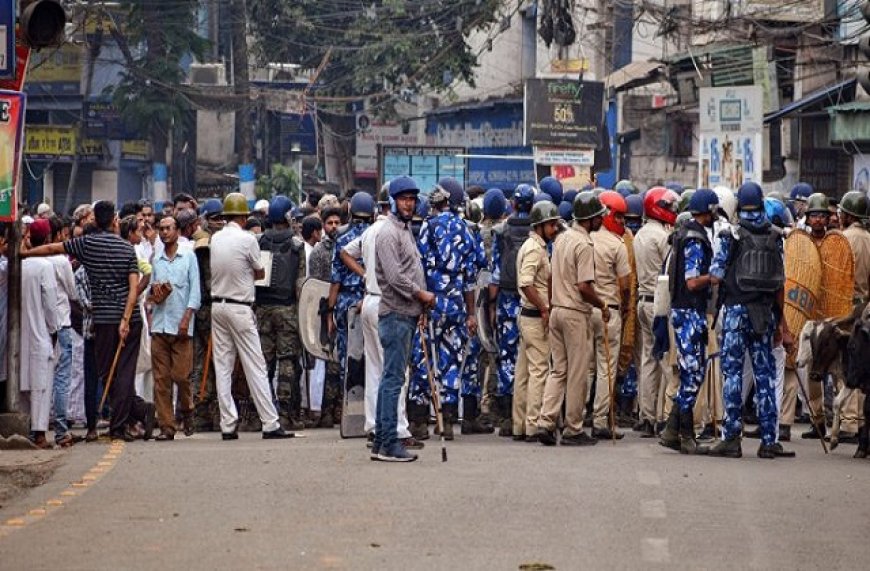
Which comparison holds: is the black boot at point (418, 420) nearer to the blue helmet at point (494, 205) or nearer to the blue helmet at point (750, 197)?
the blue helmet at point (494, 205)

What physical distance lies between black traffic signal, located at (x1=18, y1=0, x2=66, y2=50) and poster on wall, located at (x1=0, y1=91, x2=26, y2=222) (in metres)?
0.44

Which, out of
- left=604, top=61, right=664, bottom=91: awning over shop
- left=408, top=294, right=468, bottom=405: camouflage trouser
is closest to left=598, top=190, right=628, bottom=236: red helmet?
left=408, top=294, right=468, bottom=405: camouflage trouser

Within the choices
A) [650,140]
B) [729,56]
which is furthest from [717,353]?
[650,140]

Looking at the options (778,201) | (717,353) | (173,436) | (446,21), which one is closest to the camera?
(717,353)

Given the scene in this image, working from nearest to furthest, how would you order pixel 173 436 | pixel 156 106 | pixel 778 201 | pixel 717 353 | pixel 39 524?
1. pixel 39 524
2. pixel 717 353
3. pixel 173 436
4. pixel 778 201
5. pixel 156 106

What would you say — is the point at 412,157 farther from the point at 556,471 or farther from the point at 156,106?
the point at 556,471

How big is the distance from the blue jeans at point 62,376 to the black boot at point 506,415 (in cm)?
366

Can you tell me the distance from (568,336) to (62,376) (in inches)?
182

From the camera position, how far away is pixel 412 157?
45094 mm

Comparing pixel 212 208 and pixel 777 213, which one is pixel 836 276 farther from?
pixel 212 208

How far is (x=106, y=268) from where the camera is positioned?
16016mm

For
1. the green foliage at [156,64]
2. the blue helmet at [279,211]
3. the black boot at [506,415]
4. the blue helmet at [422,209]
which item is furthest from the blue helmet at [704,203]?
the green foliage at [156,64]

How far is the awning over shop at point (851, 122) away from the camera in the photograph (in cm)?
2684

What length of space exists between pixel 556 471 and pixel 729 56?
65.7 ft
